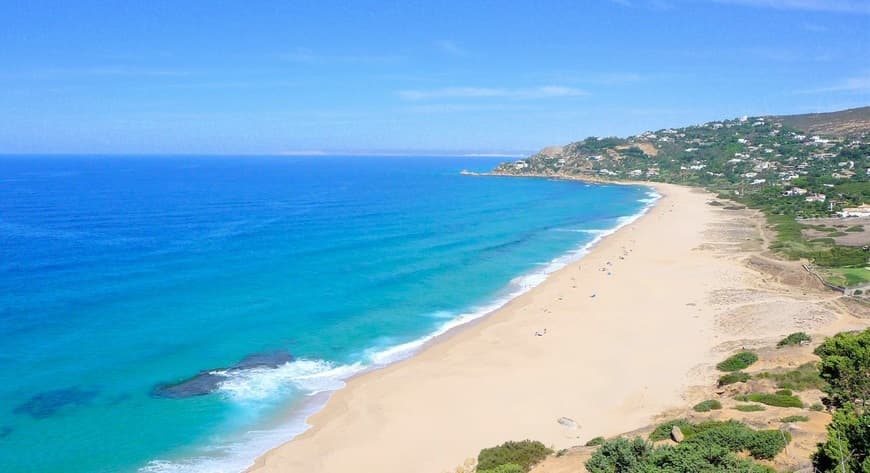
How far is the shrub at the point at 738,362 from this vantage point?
1033 inches

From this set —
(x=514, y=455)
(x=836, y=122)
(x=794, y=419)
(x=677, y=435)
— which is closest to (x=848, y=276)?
(x=794, y=419)

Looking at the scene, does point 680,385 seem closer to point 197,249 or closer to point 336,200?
point 197,249

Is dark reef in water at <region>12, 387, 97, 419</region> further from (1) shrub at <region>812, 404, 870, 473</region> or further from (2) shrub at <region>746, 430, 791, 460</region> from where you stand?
(1) shrub at <region>812, 404, 870, 473</region>

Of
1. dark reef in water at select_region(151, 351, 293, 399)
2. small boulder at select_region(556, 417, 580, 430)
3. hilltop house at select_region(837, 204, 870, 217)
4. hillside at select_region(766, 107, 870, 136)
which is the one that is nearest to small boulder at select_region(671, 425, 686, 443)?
small boulder at select_region(556, 417, 580, 430)

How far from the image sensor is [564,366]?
29297 mm

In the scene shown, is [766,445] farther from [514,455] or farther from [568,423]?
[568,423]

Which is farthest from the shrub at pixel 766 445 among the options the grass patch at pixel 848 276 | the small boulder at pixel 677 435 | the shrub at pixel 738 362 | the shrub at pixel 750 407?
the grass patch at pixel 848 276

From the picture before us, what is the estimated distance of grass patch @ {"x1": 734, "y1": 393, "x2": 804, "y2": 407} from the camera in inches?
775

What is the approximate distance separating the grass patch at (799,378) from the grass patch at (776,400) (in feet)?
5.07

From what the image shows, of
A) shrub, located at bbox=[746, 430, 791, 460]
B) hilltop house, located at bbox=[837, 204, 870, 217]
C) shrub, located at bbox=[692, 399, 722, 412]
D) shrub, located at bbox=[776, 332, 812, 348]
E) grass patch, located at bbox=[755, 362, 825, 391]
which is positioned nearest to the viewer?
shrub, located at bbox=[746, 430, 791, 460]

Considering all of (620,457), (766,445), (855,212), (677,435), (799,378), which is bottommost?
(799,378)

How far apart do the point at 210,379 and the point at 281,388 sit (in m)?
3.92

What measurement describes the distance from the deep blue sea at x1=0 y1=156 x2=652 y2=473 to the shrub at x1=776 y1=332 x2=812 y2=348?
18142mm

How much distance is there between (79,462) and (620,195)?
110 m
